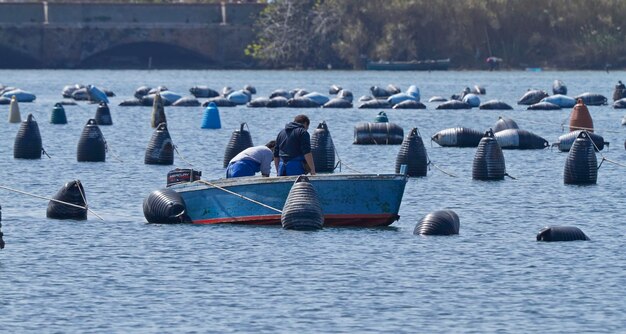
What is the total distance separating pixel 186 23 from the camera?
185m

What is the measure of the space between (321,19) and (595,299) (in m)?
161

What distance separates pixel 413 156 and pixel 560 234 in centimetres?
1546

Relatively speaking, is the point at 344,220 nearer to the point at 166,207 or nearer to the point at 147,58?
the point at 166,207

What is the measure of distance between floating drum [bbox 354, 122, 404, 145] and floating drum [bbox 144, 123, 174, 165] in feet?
43.1

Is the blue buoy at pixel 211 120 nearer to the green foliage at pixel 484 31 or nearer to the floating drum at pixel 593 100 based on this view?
the floating drum at pixel 593 100

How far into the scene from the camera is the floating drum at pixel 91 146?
5823 centimetres

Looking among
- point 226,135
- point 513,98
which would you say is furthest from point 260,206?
point 513,98

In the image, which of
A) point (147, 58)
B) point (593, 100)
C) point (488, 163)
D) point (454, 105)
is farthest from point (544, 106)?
point (147, 58)

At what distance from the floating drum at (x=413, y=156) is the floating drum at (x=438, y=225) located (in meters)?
13.1

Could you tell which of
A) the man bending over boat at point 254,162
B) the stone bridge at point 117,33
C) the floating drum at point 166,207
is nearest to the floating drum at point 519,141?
the man bending over boat at point 254,162

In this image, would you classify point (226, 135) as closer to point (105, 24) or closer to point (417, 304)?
point (417, 304)

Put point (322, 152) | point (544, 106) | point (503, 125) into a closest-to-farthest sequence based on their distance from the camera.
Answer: point (322, 152) → point (503, 125) → point (544, 106)

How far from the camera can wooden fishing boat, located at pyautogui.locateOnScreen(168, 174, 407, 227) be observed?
36.1m

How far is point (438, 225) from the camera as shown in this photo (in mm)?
36562
